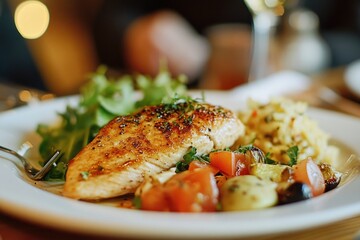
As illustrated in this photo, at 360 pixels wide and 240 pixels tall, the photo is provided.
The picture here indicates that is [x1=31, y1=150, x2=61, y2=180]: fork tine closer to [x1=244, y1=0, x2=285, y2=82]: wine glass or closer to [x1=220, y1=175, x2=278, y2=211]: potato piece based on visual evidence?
[x1=220, y1=175, x2=278, y2=211]: potato piece

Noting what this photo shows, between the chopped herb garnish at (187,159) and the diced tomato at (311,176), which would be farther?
the chopped herb garnish at (187,159)

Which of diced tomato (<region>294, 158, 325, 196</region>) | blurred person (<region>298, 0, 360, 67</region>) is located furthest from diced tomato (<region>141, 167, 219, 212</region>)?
blurred person (<region>298, 0, 360, 67</region>)

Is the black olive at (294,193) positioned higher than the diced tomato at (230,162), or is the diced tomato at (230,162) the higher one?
the black olive at (294,193)

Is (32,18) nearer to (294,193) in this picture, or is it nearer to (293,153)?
(293,153)

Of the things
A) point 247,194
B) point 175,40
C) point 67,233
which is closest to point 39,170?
point 67,233

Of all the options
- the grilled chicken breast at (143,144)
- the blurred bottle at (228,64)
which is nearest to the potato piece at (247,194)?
the grilled chicken breast at (143,144)

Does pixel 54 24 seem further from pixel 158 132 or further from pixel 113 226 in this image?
pixel 113 226

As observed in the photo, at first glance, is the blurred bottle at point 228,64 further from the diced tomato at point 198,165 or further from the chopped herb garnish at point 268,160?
the diced tomato at point 198,165
